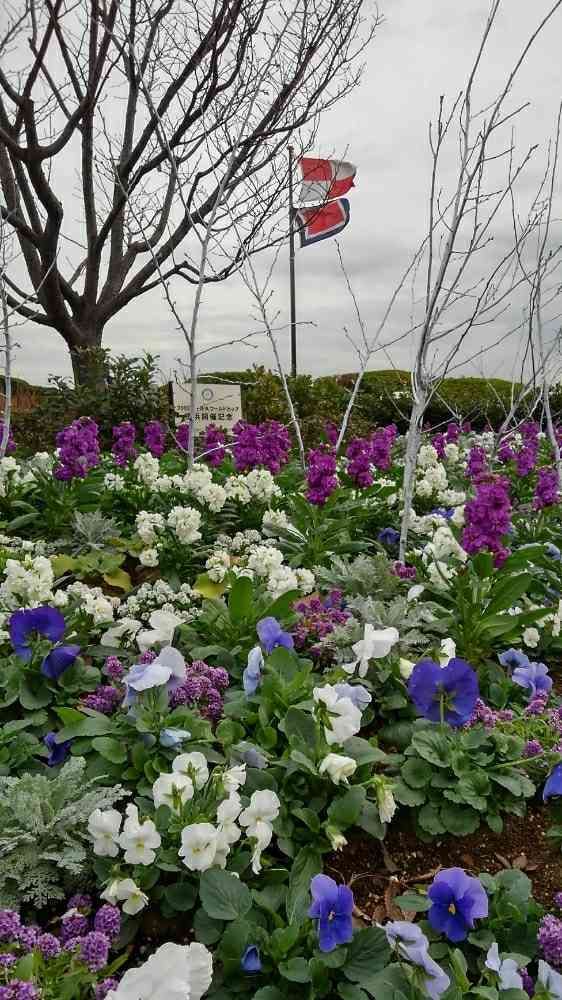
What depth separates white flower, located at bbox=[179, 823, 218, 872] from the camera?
1.51 m

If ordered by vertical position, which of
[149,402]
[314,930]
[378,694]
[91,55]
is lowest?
[314,930]

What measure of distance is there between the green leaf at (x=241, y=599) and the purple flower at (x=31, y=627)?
0.57 metres

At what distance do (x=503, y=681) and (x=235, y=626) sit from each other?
0.91 m

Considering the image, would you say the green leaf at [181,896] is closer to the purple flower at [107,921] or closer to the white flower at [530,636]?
the purple flower at [107,921]

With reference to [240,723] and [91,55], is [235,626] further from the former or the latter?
[91,55]

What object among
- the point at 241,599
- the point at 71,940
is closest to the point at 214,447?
the point at 241,599

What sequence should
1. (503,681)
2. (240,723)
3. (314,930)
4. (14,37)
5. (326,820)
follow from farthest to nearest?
(14,37), (503,681), (240,723), (326,820), (314,930)

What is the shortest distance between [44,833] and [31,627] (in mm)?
724

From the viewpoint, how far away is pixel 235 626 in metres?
2.66

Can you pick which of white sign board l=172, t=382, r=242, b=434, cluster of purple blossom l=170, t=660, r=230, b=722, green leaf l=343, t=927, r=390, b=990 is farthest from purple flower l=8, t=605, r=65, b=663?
white sign board l=172, t=382, r=242, b=434

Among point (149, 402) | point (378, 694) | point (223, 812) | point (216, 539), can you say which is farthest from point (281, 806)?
point (149, 402)

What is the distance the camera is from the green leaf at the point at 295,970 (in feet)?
4.72

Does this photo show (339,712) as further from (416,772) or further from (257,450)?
(257,450)

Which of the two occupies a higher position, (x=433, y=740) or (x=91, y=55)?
(x=91, y=55)
